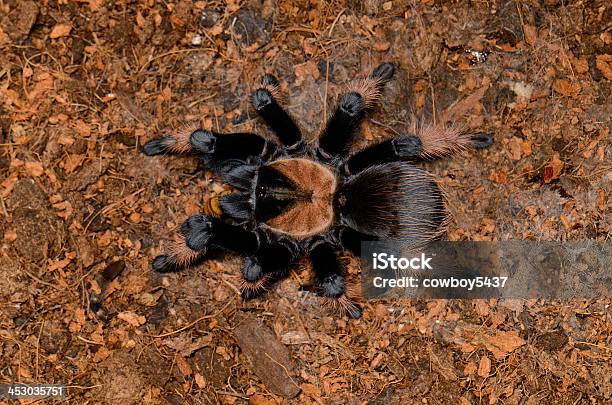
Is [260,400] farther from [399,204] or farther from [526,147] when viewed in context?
[526,147]

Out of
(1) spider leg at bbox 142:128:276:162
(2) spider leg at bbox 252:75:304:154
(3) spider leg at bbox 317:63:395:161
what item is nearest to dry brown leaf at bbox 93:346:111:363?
(1) spider leg at bbox 142:128:276:162

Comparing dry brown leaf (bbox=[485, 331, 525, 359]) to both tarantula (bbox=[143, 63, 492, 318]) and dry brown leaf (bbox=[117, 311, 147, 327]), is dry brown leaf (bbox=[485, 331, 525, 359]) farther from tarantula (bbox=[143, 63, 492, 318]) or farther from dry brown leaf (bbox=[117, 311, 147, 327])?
dry brown leaf (bbox=[117, 311, 147, 327])

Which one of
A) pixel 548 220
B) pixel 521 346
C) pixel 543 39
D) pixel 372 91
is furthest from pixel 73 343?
pixel 543 39

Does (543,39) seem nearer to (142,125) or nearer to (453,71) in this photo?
(453,71)

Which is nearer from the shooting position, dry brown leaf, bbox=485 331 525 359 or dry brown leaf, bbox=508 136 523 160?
dry brown leaf, bbox=485 331 525 359

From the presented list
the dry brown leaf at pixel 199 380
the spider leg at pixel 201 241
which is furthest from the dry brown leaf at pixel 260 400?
the spider leg at pixel 201 241

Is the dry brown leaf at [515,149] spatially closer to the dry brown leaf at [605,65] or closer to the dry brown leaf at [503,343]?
the dry brown leaf at [605,65]
